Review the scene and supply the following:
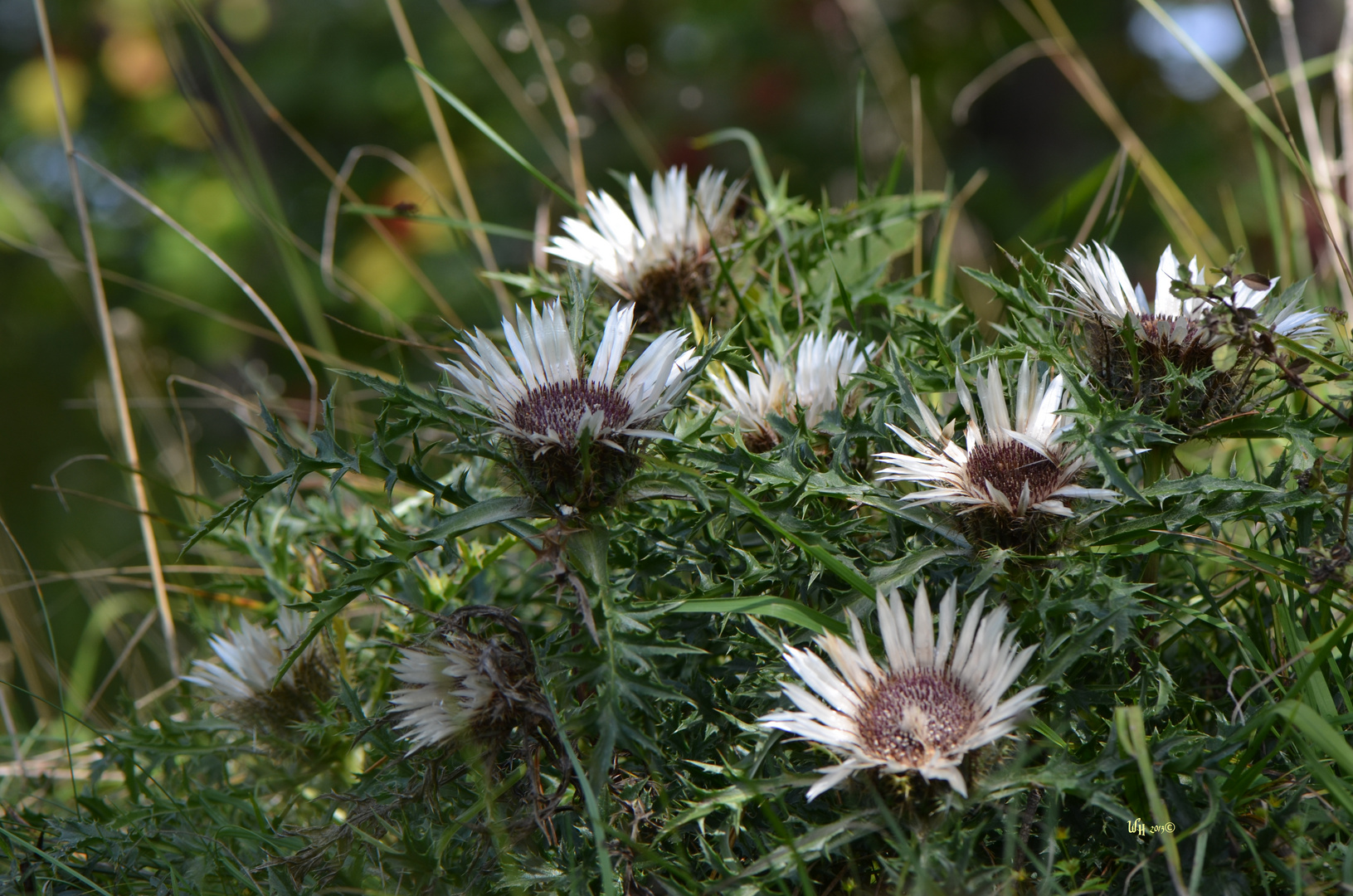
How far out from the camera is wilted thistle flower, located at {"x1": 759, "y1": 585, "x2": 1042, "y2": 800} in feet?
2.61

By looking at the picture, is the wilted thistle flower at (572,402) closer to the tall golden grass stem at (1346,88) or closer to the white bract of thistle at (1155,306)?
the white bract of thistle at (1155,306)

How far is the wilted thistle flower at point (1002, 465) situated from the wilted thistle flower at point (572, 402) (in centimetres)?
23

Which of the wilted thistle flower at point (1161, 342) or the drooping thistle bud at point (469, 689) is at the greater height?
the wilted thistle flower at point (1161, 342)

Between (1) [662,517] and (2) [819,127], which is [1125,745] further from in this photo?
(2) [819,127]

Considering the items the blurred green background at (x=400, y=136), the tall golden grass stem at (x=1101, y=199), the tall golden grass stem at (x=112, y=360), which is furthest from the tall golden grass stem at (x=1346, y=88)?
the tall golden grass stem at (x=112, y=360)

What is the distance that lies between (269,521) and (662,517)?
2.31 feet

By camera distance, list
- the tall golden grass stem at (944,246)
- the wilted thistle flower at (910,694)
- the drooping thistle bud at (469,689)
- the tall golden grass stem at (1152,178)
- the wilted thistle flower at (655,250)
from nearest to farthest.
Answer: the wilted thistle flower at (910,694)
the drooping thistle bud at (469,689)
the wilted thistle flower at (655,250)
the tall golden grass stem at (944,246)
the tall golden grass stem at (1152,178)

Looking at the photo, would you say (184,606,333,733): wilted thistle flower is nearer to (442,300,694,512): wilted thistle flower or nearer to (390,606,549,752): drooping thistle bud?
(390,606,549,752): drooping thistle bud

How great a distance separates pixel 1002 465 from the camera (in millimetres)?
943

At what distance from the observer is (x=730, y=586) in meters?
1.00

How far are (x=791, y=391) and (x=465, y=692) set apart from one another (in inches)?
19.7

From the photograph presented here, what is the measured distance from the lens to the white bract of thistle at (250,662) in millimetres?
1184

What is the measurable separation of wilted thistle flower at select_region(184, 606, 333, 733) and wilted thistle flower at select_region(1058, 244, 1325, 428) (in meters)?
0.98

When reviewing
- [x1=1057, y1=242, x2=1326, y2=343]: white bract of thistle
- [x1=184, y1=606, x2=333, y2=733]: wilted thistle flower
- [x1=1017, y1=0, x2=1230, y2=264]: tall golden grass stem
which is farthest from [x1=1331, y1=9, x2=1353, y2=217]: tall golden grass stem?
[x1=184, y1=606, x2=333, y2=733]: wilted thistle flower
